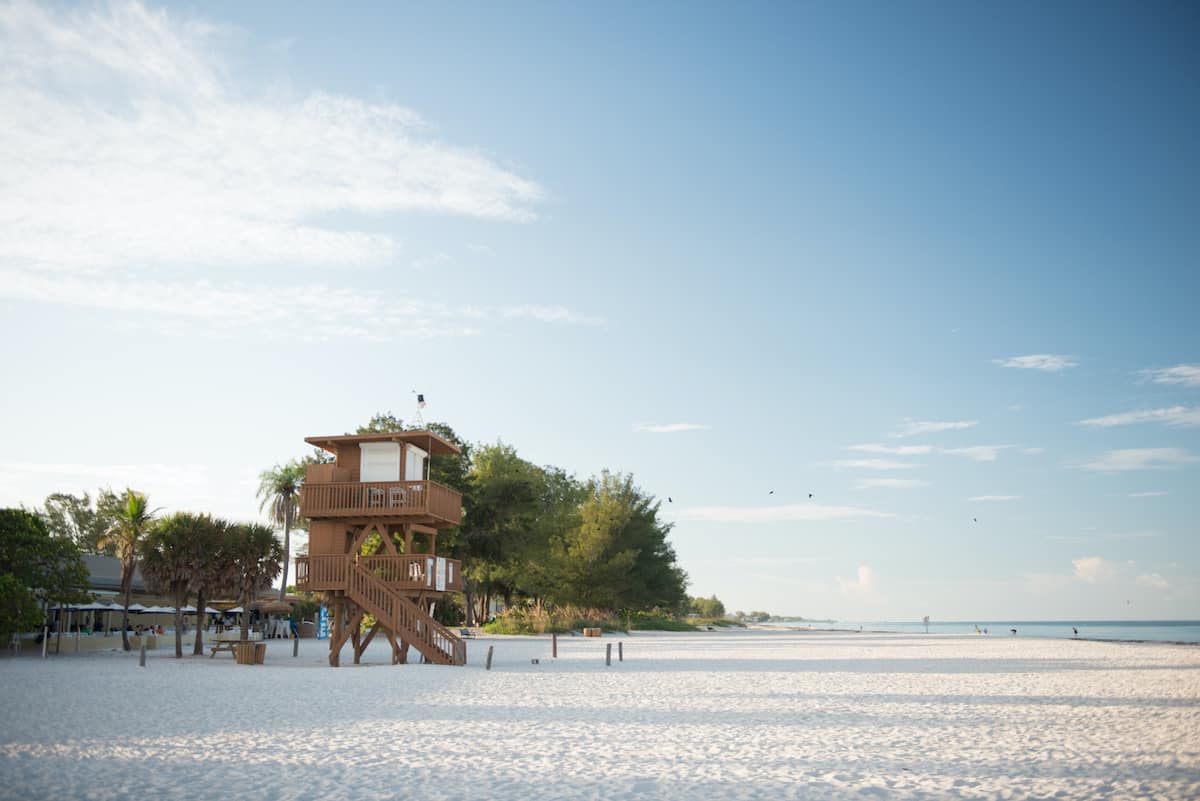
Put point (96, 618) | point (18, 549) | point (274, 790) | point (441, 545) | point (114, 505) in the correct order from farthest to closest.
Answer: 1. point (114, 505)
2. point (441, 545)
3. point (96, 618)
4. point (18, 549)
5. point (274, 790)

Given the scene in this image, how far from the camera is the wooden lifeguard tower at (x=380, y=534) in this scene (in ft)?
90.4

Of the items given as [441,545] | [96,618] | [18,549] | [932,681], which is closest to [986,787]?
[932,681]

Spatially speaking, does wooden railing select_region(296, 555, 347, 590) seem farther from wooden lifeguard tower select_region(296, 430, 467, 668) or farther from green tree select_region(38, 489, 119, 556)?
green tree select_region(38, 489, 119, 556)

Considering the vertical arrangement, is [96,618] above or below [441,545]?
below

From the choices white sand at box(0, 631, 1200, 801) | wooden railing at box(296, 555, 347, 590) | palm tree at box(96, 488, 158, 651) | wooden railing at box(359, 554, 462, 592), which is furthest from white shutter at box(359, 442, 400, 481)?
palm tree at box(96, 488, 158, 651)

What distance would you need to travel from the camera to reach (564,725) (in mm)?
14367

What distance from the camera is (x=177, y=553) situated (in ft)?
106

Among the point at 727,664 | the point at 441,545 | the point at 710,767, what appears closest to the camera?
the point at 710,767

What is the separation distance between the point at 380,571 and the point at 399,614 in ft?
6.28

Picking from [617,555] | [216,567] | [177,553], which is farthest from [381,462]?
[617,555]

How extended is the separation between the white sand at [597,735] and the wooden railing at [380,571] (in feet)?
12.4

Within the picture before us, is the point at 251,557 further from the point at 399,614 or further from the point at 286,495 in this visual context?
the point at 286,495

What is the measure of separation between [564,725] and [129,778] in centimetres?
650

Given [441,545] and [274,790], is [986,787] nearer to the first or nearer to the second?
[274,790]
